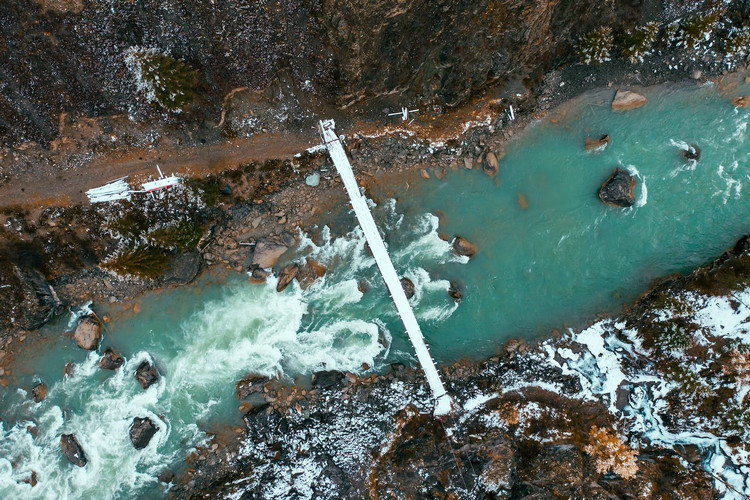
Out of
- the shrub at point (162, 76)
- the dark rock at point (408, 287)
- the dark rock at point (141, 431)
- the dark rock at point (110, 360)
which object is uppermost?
the shrub at point (162, 76)

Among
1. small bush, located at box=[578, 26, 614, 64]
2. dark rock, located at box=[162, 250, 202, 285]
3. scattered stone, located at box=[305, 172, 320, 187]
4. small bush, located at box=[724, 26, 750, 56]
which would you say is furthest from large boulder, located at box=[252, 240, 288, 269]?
small bush, located at box=[724, 26, 750, 56]

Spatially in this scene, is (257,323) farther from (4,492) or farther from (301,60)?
(4,492)

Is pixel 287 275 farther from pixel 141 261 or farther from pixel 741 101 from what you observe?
pixel 741 101

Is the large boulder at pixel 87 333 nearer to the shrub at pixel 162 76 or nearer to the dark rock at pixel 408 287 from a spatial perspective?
the shrub at pixel 162 76

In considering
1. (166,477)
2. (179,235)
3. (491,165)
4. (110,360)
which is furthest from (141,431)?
(491,165)

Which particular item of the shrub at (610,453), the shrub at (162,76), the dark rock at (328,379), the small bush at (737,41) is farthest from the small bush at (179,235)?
the small bush at (737,41)
